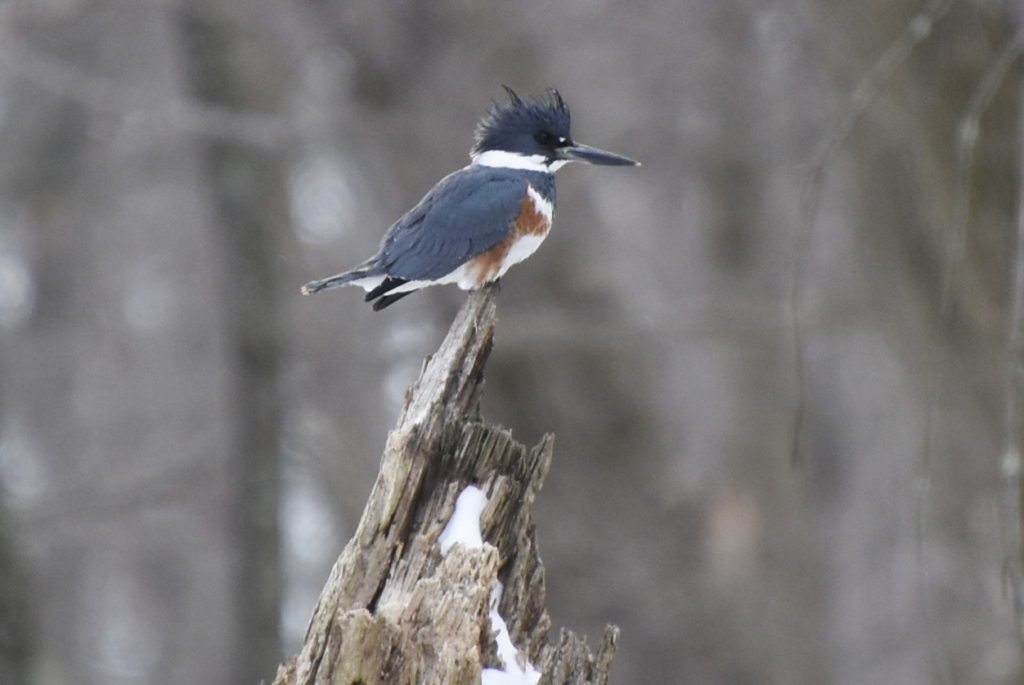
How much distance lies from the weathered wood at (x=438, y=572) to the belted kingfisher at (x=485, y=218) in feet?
2.21

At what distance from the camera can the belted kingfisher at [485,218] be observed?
3811 mm

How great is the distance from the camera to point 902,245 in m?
5.23

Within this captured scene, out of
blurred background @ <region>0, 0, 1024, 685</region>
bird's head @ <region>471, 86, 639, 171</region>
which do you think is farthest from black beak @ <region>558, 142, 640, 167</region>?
blurred background @ <region>0, 0, 1024, 685</region>

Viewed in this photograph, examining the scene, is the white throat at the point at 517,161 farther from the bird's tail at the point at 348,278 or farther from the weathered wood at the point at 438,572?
the weathered wood at the point at 438,572

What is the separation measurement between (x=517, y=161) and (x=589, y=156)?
0.70 ft

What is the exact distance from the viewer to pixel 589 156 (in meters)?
4.22

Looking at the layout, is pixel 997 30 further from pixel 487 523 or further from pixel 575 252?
pixel 575 252

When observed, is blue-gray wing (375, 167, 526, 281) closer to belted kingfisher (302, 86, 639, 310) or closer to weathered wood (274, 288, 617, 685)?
belted kingfisher (302, 86, 639, 310)

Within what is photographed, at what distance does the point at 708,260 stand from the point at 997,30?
449 cm

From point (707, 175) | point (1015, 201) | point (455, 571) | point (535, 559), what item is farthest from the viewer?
point (707, 175)

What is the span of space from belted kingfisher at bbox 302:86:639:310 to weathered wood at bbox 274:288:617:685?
67 cm

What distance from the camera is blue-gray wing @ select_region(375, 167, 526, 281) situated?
3803mm

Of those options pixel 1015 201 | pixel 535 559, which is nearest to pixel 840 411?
pixel 1015 201

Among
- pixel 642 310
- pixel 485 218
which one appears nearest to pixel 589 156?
pixel 485 218
